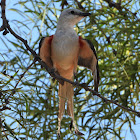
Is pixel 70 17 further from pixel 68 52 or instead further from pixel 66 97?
pixel 66 97

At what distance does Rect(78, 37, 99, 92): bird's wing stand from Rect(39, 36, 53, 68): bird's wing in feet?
0.46

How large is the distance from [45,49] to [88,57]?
7.8 inches

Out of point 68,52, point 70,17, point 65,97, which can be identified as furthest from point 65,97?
point 70,17

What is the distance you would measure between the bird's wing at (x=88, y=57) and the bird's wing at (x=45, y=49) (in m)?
0.14

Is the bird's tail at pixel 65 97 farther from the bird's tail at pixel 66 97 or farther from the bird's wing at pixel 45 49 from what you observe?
the bird's wing at pixel 45 49

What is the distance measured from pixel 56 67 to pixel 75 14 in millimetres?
265

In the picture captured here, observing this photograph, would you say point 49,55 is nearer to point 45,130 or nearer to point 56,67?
point 56,67

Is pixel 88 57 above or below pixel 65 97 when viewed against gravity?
above

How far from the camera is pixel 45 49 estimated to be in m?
1.54

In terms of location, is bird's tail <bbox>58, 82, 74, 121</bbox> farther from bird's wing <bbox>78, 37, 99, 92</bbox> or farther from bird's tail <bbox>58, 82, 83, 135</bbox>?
bird's wing <bbox>78, 37, 99, 92</bbox>

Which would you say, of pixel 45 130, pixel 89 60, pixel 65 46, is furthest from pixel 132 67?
pixel 45 130

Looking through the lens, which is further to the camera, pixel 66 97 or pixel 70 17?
pixel 70 17

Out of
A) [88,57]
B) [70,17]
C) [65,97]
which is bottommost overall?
[65,97]

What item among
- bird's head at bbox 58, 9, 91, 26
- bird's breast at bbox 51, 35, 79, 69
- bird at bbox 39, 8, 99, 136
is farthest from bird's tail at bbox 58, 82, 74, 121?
bird's head at bbox 58, 9, 91, 26
